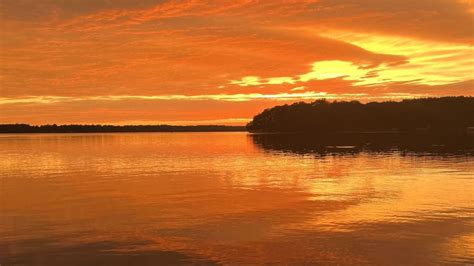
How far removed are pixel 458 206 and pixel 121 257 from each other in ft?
76.8

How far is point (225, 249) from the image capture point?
22.5 meters

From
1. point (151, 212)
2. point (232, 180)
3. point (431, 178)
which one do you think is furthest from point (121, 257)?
point (431, 178)

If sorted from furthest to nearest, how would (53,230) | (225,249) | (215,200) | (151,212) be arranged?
(215,200)
(151,212)
(53,230)
(225,249)

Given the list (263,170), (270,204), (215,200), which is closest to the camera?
(270,204)

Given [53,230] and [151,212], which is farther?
[151,212]

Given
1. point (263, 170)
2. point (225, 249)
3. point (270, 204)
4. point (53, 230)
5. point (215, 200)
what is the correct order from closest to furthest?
point (225, 249) < point (53, 230) < point (270, 204) < point (215, 200) < point (263, 170)

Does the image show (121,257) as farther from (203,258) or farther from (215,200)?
(215,200)

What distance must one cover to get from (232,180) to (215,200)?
14.2 m

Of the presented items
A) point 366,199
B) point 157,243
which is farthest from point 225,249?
point 366,199

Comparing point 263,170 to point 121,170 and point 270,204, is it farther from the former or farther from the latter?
point 270,204

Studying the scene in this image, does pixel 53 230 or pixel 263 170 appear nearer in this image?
pixel 53 230

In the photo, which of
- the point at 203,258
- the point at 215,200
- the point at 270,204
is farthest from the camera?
the point at 215,200

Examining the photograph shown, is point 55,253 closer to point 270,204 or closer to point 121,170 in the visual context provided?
point 270,204

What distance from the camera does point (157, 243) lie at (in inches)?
939
